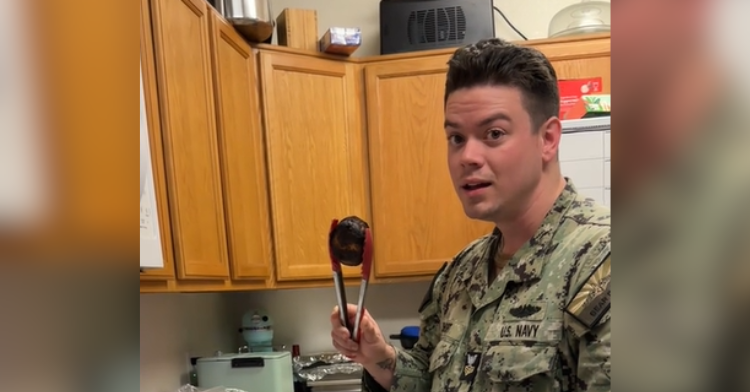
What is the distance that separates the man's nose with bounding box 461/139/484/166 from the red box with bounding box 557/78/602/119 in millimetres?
1024

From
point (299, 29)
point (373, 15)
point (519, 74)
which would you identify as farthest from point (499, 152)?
point (373, 15)

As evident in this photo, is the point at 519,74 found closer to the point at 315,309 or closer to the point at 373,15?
the point at 373,15

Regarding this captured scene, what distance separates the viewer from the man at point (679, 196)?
0.46ft

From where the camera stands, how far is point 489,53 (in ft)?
3.52

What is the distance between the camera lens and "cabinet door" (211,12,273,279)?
179 centimetres

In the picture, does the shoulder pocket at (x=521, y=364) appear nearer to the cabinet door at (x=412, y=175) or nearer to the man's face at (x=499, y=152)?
the man's face at (x=499, y=152)

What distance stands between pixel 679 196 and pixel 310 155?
211 centimetres

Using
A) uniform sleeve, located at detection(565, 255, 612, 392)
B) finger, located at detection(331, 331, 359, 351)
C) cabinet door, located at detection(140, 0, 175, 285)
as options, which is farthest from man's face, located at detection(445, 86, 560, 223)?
cabinet door, located at detection(140, 0, 175, 285)

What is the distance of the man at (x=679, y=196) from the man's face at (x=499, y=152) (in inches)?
35.7

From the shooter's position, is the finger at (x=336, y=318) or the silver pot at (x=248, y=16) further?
the silver pot at (x=248, y=16)

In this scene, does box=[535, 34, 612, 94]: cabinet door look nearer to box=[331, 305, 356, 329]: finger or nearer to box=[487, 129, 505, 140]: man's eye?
box=[487, 129, 505, 140]: man's eye

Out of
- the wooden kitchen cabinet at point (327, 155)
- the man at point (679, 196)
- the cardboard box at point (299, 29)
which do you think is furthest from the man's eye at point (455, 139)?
the cardboard box at point (299, 29)

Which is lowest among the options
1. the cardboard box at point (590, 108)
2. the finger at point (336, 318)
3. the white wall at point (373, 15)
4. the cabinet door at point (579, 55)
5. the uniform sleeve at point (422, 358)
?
the uniform sleeve at point (422, 358)

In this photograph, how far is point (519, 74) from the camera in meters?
1.05
